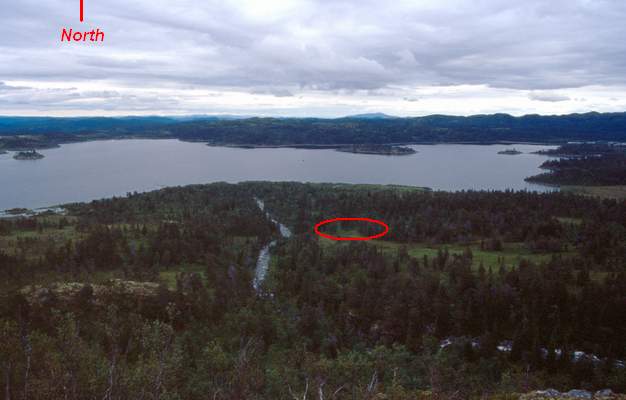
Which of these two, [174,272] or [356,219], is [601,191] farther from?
[174,272]

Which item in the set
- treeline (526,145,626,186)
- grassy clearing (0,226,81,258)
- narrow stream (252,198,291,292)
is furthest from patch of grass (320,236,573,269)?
treeline (526,145,626,186)

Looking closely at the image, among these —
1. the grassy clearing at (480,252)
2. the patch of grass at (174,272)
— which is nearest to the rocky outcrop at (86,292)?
the patch of grass at (174,272)

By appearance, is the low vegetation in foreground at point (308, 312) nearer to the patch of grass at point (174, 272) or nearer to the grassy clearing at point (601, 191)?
the patch of grass at point (174, 272)

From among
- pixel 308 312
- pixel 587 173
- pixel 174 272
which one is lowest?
pixel 174 272

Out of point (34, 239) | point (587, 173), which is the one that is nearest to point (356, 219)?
point (34, 239)

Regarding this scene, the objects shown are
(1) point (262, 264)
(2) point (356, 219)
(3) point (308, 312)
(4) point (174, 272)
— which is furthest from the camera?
(2) point (356, 219)

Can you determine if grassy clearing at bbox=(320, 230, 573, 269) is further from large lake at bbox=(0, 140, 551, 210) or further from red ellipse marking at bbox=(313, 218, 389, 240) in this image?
large lake at bbox=(0, 140, 551, 210)
